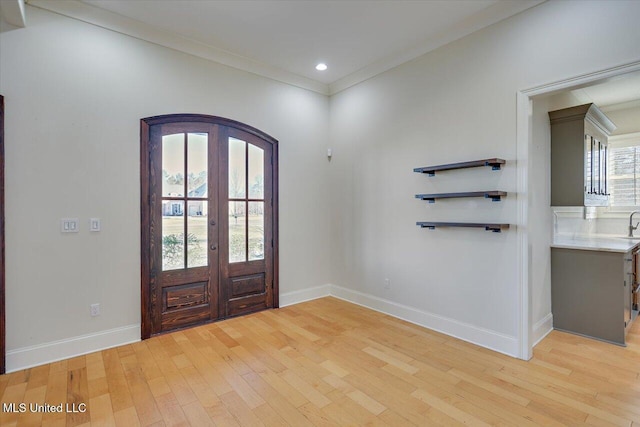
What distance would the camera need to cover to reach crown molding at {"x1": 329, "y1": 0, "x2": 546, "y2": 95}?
9.00 ft

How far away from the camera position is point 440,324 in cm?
337

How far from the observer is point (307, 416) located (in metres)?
2.02

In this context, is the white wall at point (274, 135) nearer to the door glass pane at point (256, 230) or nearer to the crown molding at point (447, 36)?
the crown molding at point (447, 36)

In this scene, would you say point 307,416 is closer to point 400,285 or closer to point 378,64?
point 400,285

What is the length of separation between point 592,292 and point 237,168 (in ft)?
13.5

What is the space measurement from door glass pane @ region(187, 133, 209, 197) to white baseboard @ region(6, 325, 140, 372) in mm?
1541

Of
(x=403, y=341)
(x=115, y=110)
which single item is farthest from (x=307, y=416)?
(x=115, y=110)

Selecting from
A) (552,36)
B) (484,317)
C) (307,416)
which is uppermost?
(552,36)

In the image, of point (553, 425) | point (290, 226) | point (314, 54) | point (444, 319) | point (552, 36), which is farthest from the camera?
point (290, 226)

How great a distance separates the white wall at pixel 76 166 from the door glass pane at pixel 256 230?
128cm

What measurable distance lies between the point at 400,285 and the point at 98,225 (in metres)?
3.29

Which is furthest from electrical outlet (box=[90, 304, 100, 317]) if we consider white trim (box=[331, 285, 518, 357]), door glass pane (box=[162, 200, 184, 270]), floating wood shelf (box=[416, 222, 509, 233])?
floating wood shelf (box=[416, 222, 509, 233])

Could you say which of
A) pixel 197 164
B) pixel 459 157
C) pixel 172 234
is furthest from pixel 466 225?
pixel 172 234

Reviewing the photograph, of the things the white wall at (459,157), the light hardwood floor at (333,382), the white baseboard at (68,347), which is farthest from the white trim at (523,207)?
the white baseboard at (68,347)
